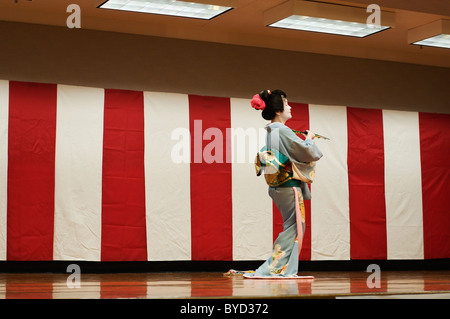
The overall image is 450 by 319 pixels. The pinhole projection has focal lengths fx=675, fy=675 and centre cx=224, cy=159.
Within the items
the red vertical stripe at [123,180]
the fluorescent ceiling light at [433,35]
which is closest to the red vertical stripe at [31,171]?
the red vertical stripe at [123,180]

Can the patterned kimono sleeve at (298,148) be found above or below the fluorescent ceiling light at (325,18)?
below

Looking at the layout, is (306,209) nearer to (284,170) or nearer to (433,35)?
(433,35)

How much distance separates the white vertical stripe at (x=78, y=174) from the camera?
610 centimetres

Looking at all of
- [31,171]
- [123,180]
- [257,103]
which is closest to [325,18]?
[257,103]

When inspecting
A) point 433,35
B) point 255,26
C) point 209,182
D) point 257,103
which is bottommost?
point 209,182

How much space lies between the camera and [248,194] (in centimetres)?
677

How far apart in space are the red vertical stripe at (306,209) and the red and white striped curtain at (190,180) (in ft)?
0.05

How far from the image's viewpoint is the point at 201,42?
6.82 m

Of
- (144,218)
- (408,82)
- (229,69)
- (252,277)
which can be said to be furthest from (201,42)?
(252,277)

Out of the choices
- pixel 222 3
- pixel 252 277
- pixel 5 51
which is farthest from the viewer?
pixel 5 51

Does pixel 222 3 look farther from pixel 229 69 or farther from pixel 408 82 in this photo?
pixel 408 82

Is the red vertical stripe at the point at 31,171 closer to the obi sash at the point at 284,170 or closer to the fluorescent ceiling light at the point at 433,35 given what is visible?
the obi sash at the point at 284,170

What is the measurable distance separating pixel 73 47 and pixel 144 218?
173cm

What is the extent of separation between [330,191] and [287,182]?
7.92 ft
